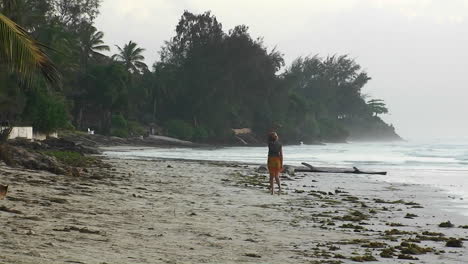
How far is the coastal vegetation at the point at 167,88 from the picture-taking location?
151 feet

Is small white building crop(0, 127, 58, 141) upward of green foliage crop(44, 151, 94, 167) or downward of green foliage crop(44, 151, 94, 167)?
upward

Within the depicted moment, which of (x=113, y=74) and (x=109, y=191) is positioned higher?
(x=113, y=74)

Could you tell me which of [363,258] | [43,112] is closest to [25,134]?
[43,112]

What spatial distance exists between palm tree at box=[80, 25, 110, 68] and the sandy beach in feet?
163

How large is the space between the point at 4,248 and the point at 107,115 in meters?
54.7

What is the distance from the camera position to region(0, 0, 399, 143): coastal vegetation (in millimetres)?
46000

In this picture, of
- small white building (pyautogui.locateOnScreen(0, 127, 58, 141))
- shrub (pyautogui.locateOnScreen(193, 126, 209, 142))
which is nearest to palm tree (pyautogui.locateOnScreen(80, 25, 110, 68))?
shrub (pyautogui.locateOnScreen(193, 126, 209, 142))

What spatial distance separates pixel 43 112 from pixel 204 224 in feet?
97.6

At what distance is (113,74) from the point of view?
56.5 meters

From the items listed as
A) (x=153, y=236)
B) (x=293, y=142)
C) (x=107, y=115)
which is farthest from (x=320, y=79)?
(x=153, y=236)

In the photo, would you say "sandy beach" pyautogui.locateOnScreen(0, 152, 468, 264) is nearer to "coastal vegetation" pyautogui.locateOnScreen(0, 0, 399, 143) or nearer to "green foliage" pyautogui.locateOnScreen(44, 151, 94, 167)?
"green foliage" pyautogui.locateOnScreen(44, 151, 94, 167)

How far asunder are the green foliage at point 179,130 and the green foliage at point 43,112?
30.6 meters

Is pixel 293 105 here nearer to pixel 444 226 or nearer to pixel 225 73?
pixel 225 73

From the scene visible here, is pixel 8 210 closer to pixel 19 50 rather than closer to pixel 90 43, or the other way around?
pixel 19 50
